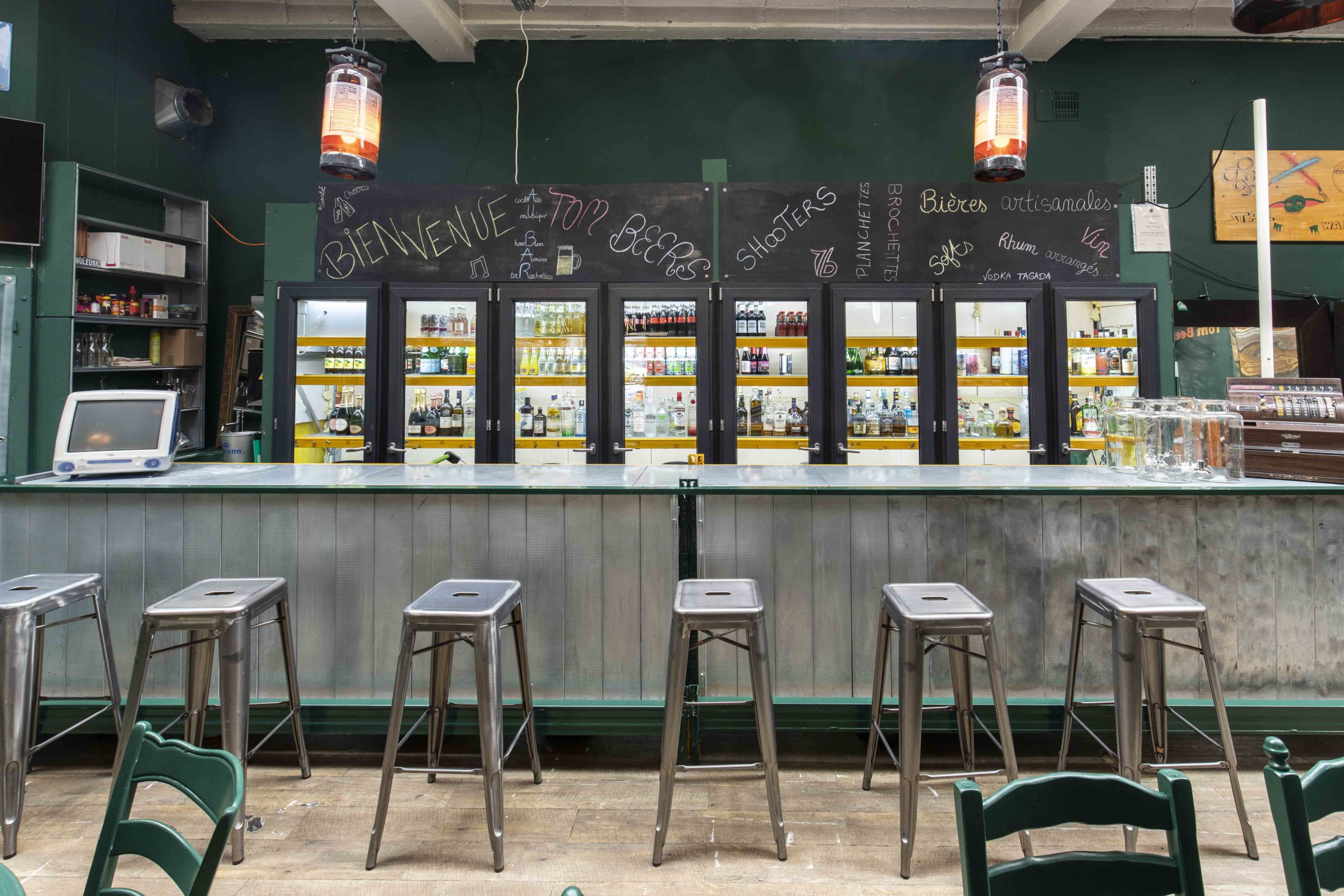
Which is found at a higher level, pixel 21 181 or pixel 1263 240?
pixel 21 181

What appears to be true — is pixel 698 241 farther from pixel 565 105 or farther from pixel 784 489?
pixel 784 489

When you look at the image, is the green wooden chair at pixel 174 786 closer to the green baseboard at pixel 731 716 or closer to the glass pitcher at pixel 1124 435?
the green baseboard at pixel 731 716

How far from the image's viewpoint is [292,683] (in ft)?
8.53

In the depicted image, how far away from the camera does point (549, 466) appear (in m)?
3.38

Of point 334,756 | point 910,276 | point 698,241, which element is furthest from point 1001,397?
point 334,756

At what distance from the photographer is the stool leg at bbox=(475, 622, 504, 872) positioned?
2146 mm

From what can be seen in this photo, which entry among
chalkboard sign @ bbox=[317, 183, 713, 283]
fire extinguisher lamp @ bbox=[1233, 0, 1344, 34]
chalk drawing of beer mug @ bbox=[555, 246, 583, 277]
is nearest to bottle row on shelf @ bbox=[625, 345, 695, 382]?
chalkboard sign @ bbox=[317, 183, 713, 283]

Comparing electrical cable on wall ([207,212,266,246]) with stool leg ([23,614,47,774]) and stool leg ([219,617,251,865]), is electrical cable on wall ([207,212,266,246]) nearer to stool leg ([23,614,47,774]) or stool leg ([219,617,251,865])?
stool leg ([23,614,47,774])

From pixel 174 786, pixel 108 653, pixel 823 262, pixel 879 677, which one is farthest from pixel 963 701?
pixel 823 262

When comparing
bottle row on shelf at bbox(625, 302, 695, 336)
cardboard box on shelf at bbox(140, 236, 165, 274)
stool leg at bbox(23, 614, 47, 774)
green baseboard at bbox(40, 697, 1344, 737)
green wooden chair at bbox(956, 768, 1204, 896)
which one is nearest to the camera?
green wooden chair at bbox(956, 768, 1204, 896)

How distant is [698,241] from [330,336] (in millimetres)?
2412

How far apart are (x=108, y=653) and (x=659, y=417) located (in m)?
3.20

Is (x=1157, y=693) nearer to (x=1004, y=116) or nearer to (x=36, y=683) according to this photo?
(x=1004, y=116)

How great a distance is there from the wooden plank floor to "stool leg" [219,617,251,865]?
10.8 inches
